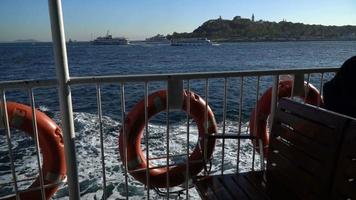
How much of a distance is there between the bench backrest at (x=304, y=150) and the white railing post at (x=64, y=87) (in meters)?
1.14

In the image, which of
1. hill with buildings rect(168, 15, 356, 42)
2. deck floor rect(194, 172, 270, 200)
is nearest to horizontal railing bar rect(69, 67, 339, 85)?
deck floor rect(194, 172, 270, 200)

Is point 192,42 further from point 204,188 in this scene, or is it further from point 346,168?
point 346,168

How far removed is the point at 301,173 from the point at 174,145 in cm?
359

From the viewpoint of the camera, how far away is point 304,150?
1529mm

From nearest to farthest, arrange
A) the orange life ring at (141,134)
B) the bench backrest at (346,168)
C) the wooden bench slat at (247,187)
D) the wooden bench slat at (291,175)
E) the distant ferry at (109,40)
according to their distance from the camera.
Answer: the bench backrest at (346,168) < the wooden bench slat at (291,175) < the wooden bench slat at (247,187) < the orange life ring at (141,134) < the distant ferry at (109,40)

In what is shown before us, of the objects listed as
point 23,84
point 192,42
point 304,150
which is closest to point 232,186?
point 304,150

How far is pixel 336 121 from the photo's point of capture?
1.32m

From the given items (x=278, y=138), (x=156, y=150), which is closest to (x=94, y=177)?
(x=156, y=150)

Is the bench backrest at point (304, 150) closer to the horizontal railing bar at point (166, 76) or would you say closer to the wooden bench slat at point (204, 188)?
the wooden bench slat at point (204, 188)

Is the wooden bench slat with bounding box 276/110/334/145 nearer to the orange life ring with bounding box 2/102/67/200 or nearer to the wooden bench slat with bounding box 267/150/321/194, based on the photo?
the wooden bench slat with bounding box 267/150/321/194

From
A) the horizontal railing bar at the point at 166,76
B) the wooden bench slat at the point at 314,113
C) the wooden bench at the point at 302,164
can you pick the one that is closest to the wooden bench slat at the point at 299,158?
the wooden bench at the point at 302,164

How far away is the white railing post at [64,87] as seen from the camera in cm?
179

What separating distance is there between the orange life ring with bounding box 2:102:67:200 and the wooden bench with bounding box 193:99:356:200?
1046mm

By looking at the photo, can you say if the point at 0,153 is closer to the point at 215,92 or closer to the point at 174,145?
the point at 174,145
